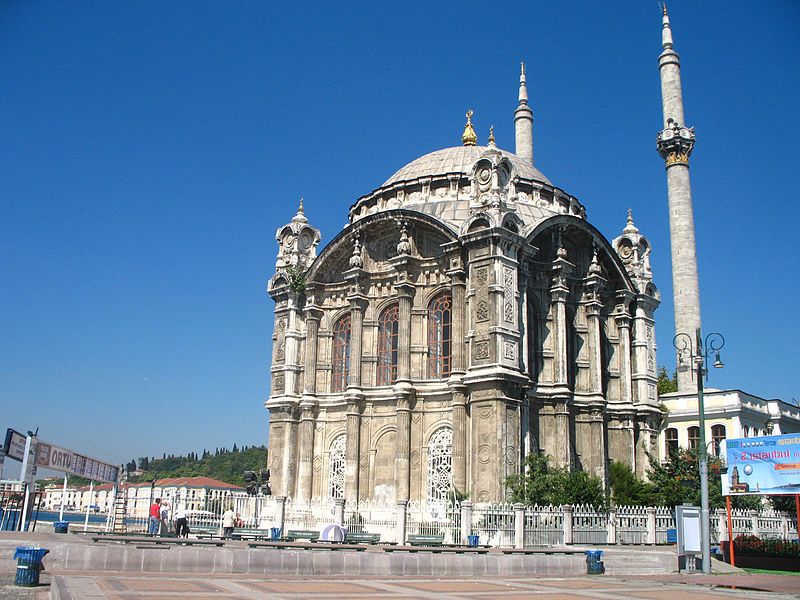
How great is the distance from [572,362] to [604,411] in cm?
248

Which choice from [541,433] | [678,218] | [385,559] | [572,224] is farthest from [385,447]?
[678,218]

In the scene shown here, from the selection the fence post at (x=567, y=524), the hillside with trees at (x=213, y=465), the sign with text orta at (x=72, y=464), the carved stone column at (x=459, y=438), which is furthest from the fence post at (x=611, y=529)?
the hillside with trees at (x=213, y=465)

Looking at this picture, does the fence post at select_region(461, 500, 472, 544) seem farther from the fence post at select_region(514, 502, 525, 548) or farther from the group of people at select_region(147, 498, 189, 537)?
the group of people at select_region(147, 498, 189, 537)

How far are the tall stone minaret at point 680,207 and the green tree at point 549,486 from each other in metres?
18.7

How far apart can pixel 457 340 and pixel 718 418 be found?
15.7m

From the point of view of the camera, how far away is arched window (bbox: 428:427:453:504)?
104ft

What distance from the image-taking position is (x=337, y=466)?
35312mm

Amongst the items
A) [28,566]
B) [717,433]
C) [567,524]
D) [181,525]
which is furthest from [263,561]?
[717,433]

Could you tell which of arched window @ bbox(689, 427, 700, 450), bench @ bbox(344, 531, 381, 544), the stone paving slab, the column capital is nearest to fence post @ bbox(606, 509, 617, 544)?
the stone paving slab

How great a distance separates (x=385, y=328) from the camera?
3559cm

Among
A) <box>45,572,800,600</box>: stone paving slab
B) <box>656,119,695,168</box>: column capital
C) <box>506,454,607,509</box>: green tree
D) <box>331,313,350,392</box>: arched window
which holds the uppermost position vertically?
<box>656,119,695,168</box>: column capital

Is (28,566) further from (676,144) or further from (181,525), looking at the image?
(676,144)

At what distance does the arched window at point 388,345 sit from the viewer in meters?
34.8

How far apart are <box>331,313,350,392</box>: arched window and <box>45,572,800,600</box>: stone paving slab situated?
1861cm
